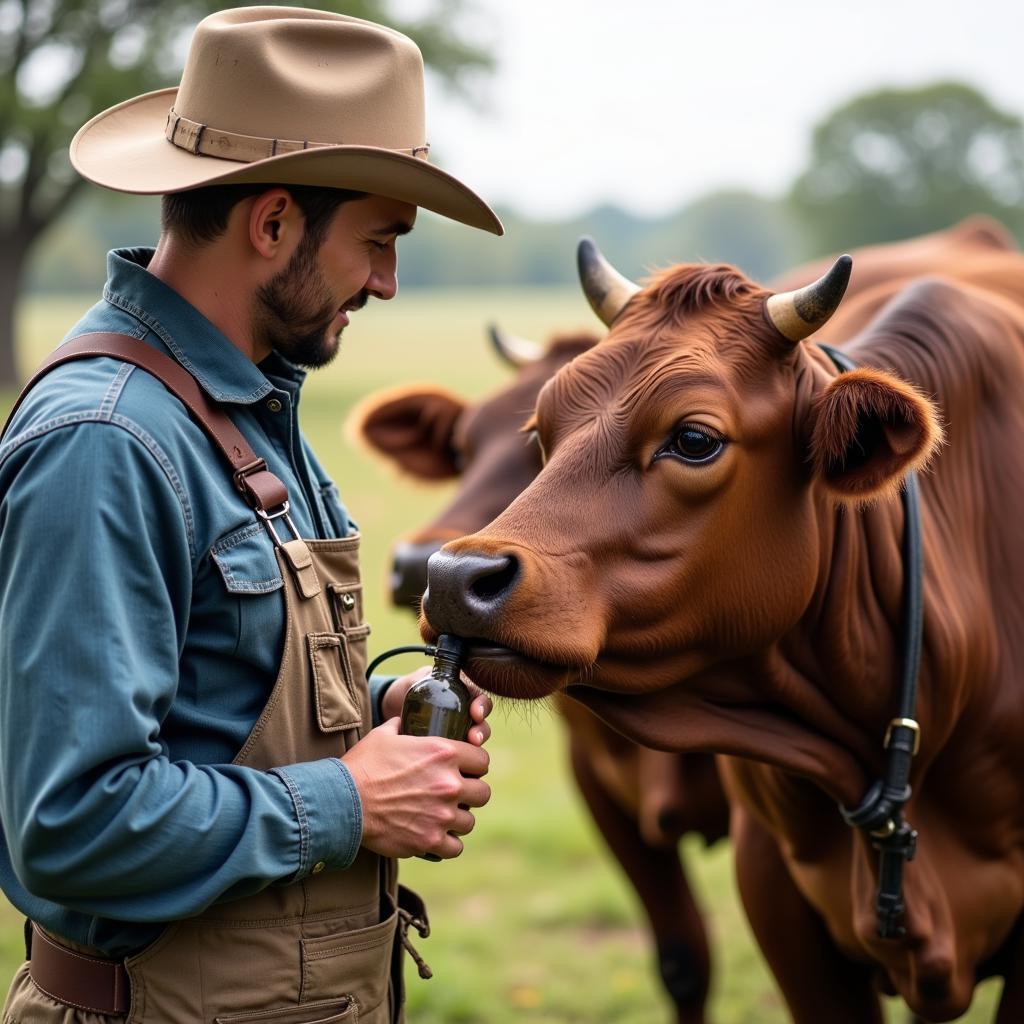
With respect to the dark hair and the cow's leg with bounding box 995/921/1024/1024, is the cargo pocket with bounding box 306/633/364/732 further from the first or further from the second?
the cow's leg with bounding box 995/921/1024/1024

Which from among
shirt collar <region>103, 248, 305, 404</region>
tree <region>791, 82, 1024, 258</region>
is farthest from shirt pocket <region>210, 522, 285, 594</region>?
tree <region>791, 82, 1024, 258</region>

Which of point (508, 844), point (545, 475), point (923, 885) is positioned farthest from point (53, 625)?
point (508, 844)

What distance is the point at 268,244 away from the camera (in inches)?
94.2

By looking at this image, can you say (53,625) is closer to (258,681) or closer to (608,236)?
(258,681)

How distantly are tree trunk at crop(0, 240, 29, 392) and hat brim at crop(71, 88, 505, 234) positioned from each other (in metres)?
25.3

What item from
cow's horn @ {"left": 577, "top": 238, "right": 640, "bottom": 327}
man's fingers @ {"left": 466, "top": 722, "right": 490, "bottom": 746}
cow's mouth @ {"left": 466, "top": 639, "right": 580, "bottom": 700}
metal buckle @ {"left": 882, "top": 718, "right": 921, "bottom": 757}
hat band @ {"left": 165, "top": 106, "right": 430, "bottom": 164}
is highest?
hat band @ {"left": 165, "top": 106, "right": 430, "bottom": 164}

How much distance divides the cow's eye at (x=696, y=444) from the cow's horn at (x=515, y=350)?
2.46 metres

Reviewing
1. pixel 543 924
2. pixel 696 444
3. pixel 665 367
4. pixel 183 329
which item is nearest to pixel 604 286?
pixel 665 367

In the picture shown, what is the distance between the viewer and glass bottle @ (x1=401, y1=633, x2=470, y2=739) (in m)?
2.37

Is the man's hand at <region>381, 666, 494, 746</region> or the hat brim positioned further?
the man's hand at <region>381, 666, 494, 746</region>

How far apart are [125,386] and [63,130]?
24.5 meters

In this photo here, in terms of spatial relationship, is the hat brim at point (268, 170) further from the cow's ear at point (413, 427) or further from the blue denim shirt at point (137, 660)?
the cow's ear at point (413, 427)

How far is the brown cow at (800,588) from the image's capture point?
2.58m

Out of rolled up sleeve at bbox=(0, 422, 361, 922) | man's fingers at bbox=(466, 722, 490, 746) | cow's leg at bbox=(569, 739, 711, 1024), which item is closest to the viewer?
rolled up sleeve at bbox=(0, 422, 361, 922)
